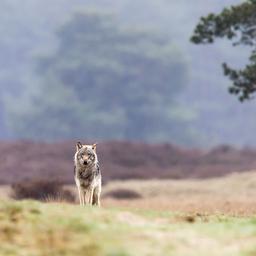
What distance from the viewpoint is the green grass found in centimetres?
1160

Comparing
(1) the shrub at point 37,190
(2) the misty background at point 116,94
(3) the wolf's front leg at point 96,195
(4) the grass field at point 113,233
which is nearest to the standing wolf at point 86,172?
(3) the wolf's front leg at point 96,195

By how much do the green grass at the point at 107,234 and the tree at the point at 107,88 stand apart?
87300mm

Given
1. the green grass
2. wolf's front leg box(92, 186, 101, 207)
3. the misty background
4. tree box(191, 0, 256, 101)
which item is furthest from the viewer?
the misty background

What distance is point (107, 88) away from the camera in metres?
106

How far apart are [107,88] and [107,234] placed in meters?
94.4

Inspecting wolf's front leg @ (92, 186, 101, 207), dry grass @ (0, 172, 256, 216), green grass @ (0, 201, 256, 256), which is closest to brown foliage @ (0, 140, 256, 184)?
dry grass @ (0, 172, 256, 216)

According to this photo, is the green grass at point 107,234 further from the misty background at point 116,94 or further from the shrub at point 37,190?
the misty background at point 116,94

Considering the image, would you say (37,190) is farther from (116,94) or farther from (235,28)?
(116,94)

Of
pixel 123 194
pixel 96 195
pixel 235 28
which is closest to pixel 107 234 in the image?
pixel 96 195

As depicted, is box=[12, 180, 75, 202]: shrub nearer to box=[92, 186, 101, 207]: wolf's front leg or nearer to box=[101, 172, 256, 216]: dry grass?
box=[101, 172, 256, 216]: dry grass

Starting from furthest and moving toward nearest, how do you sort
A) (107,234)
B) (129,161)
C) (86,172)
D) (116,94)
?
(116,94), (129,161), (86,172), (107,234)

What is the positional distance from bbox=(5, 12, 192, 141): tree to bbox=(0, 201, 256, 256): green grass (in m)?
87.3

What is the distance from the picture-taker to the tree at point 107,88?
10338 cm

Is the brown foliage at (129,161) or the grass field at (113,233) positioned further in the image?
the brown foliage at (129,161)
